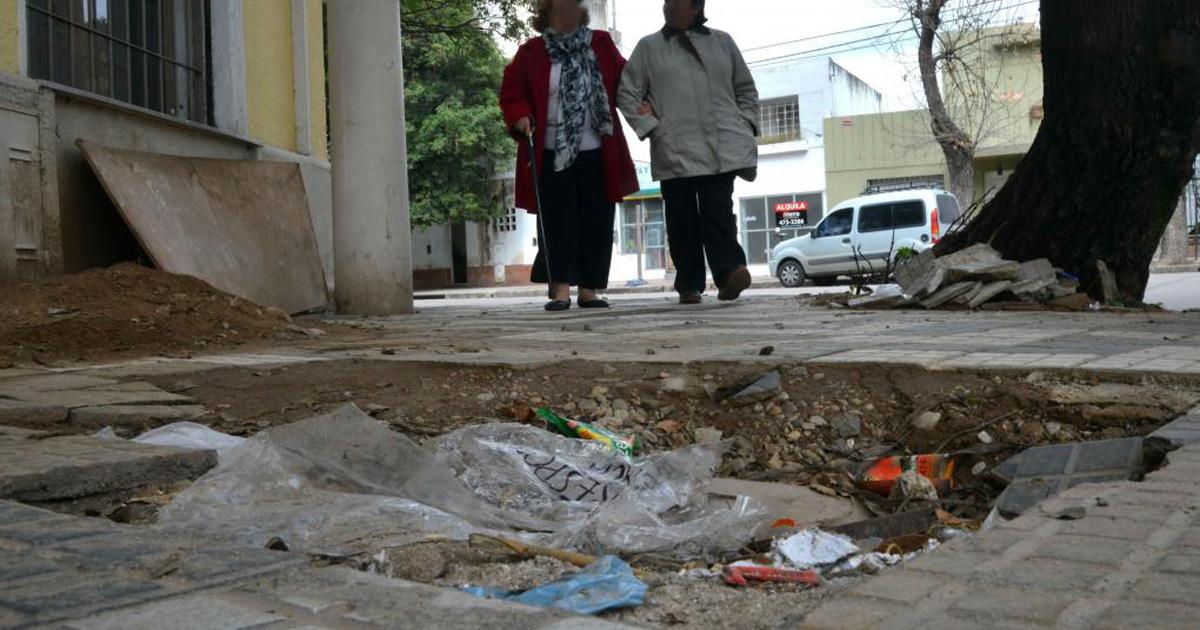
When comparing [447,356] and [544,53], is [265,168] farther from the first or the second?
[447,356]

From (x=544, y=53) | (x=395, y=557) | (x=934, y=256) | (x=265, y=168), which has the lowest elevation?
(x=395, y=557)

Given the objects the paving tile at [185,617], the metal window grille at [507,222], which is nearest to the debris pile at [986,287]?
the paving tile at [185,617]

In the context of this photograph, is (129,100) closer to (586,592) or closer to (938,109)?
(586,592)

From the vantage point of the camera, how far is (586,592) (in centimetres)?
172

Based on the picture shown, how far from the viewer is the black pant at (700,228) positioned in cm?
696

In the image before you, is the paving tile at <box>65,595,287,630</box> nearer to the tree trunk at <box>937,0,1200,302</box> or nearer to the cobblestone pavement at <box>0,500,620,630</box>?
the cobblestone pavement at <box>0,500,620,630</box>

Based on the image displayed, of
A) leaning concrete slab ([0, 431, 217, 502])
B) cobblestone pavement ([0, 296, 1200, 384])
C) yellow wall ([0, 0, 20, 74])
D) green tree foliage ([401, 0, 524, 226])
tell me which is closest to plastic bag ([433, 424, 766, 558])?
leaning concrete slab ([0, 431, 217, 502])

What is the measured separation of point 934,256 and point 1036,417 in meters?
4.08

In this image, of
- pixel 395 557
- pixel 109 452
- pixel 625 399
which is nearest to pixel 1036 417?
pixel 625 399

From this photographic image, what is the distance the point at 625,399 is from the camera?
3.57 metres

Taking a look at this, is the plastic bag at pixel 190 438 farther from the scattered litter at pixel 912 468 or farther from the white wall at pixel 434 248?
the white wall at pixel 434 248

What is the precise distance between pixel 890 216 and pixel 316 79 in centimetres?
1394

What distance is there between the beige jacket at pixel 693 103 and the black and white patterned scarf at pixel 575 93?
159mm

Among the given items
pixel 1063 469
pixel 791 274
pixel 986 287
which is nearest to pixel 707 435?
pixel 1063 469
